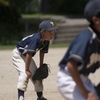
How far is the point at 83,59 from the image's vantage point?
2980 millimetres

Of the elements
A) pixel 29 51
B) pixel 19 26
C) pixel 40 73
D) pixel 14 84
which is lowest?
pixel 14 84

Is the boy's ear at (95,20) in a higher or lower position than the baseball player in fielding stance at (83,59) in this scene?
higher

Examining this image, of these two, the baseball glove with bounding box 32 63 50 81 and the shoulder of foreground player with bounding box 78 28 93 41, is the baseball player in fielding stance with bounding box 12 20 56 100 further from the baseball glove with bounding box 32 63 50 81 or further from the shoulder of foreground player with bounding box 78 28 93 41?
the shoulder of foreground player with bounding box 78 28 93 41

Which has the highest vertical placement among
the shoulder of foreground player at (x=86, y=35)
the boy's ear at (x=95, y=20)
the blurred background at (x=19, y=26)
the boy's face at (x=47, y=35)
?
the blurred background at (x=19, y=26)

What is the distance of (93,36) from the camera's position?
2994 millimetres

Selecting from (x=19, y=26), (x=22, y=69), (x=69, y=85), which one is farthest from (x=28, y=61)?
(x=19, y=26)

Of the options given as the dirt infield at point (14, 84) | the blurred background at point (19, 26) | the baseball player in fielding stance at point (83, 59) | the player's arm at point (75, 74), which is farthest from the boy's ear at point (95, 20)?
the blurred background at point (19, 26)

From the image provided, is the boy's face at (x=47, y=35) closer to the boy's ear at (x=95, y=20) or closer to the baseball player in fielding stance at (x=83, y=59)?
the baseball player in fielding stance at (x=83, y=59)

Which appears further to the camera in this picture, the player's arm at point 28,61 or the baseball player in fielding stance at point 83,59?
the player's arm at point 28,61

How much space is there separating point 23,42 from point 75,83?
2624 millimetres

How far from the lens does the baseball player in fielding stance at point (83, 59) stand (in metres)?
2.95

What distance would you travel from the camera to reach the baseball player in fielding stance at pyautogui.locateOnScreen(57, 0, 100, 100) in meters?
2.95

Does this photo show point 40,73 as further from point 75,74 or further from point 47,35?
point 75,74

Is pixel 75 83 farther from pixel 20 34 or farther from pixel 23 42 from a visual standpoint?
pixel 20 34
